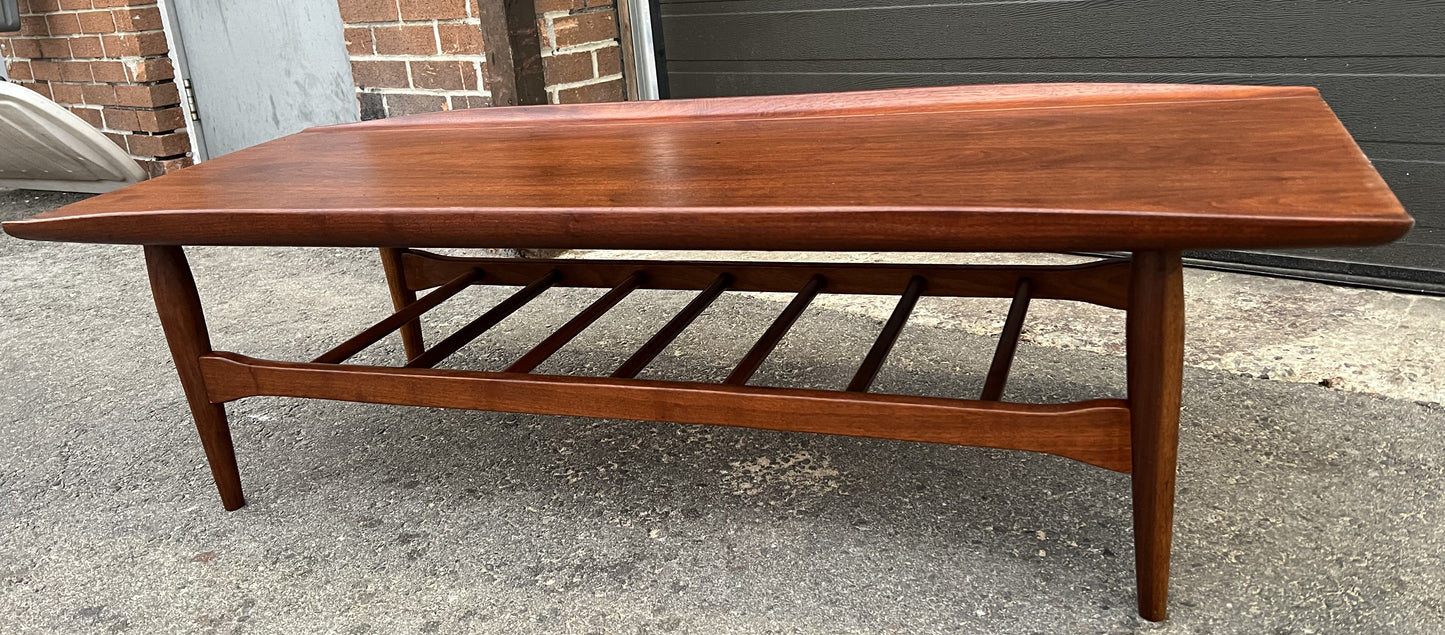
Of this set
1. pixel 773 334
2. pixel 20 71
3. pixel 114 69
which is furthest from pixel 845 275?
pixel 20 71

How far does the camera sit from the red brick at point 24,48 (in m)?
4.55

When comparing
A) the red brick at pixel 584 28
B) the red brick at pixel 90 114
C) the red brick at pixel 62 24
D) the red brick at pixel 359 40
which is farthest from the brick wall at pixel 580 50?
the red brick at pixel 90 114

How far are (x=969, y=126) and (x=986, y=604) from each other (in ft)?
2.41

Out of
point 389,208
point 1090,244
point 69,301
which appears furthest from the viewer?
point 69,301

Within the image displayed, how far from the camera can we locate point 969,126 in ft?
5.37

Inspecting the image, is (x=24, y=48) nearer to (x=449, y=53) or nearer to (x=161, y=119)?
(x=161, y=119)

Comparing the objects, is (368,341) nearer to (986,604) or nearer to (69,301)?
(986,604)

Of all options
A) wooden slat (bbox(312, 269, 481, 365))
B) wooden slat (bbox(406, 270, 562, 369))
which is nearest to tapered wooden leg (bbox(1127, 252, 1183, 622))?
wooden slat (bbox(406, 270, 562, 369))

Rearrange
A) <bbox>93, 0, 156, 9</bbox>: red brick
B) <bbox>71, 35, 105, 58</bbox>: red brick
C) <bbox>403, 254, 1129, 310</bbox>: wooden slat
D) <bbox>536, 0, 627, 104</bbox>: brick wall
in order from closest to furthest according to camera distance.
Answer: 1. <bbox>403, 254, 1129, 310</bbox>: wooden slat
2. <bbox>536, 0, 627, 104</bbox>: brick wall
3. <bbox>93, 0, 156, 9</bbox>: red brick
4. <bbox>71, 35, 105, 58</bbox>: red brick

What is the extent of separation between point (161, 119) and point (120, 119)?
30 cm

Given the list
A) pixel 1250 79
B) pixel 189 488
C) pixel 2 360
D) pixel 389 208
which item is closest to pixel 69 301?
pixel 2 360

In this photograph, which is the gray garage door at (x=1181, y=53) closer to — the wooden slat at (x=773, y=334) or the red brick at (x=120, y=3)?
the wooden slat at (x=773, y=334)

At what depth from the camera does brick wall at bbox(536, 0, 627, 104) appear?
3.09m

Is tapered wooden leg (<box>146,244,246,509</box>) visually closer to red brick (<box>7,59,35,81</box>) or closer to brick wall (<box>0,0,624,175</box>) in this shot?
brick wall (<box>0,0,624,175</box>)
